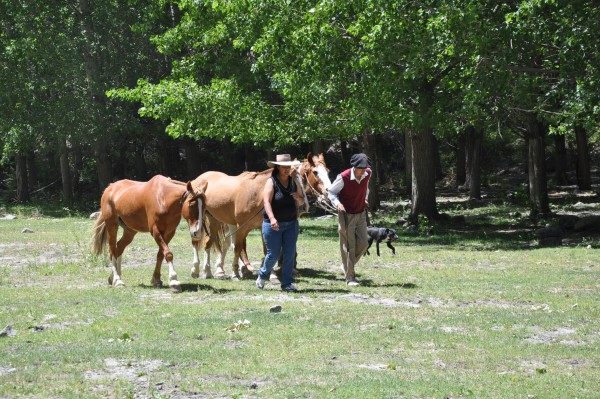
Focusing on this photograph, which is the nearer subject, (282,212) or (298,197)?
(282,212)

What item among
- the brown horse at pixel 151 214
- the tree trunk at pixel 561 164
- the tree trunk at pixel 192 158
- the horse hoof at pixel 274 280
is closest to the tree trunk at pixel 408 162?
the tree trunk at pixel 561 164

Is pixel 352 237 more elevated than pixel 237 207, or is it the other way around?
pixel 237 207

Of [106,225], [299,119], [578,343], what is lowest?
[578,343]

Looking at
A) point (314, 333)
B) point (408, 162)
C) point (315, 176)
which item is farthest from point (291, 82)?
point (408, 162)

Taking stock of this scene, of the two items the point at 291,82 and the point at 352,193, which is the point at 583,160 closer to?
the point at 291,82

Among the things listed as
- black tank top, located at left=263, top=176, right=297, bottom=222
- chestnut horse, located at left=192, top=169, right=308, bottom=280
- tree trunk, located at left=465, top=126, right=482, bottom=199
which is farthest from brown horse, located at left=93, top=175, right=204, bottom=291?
tree trunk, located at left=465, top=126, right=482, bottom=199

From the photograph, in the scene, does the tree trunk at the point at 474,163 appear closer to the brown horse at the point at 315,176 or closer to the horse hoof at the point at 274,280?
the brown horse at the point at 315,176

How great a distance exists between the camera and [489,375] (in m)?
8.72

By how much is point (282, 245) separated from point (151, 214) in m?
2.24

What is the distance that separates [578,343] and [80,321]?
20.0ft

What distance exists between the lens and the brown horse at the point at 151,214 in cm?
1463

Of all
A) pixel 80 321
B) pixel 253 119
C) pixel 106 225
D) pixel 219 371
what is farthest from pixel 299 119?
pixel 219 371

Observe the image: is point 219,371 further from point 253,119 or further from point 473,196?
point 473,196

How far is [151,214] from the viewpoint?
14859mm
